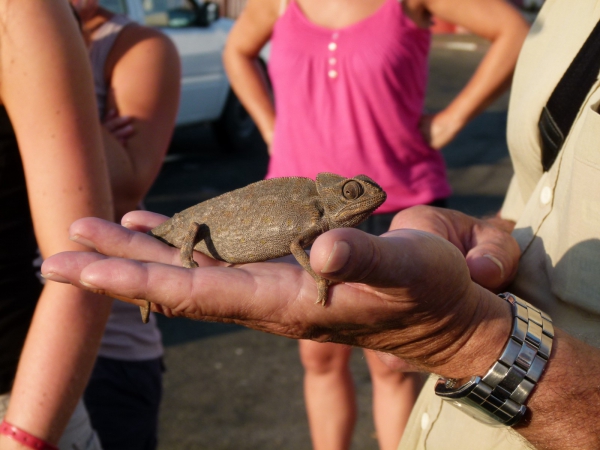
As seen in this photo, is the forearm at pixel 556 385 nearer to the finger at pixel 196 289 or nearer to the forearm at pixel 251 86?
the finger at pixel 196 289

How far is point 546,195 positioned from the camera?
195cm

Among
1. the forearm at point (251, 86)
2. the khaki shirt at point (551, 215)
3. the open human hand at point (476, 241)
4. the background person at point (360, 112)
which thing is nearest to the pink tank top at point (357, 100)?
the background person at point (360, 112)

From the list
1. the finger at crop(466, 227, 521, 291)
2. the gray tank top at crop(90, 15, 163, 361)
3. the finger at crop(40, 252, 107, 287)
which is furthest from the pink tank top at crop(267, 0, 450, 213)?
the finger at crop(40, 252, 107, 287)

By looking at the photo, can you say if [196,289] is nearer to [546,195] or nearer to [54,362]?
[54,362]

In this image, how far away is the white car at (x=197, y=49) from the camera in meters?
9.93

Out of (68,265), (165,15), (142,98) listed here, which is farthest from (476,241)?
(165,15)

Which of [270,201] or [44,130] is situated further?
[270,201]

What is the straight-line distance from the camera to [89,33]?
2.97m

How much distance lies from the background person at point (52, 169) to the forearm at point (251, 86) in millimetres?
2537

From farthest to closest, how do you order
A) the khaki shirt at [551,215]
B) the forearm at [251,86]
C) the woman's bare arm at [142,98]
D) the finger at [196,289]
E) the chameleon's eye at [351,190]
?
the forearm at [251,86], the woman's bare arm at [142,98], the chameleon's eye at [351,190], the khaki shirt at [551,215], the finger at [196,289]

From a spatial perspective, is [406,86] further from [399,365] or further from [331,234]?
[331,234]

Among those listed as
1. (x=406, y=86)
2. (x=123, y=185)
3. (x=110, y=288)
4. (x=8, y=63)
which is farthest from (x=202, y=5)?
(x=110, y=288)

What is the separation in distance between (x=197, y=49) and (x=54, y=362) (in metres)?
8.80

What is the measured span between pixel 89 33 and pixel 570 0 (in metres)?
2.03
